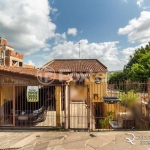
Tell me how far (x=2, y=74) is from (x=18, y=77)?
0.85m

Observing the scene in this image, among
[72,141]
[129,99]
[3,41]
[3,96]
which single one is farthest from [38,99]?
[3,41]

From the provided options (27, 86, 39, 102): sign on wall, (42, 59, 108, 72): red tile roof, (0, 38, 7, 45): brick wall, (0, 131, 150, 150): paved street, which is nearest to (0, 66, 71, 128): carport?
(27, 86, 39, 102): sign on wall

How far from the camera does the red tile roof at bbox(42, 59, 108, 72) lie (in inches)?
875

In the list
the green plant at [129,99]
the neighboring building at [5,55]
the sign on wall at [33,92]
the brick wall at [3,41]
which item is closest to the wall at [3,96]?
the sign on wall at [33,92]

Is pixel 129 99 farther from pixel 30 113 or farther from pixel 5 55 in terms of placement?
pixel 5 55

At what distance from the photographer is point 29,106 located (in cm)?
1062

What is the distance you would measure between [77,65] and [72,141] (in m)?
18.6

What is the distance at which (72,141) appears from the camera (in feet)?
19.4

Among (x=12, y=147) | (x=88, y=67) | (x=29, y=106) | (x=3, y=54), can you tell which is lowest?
(x=12, y=147)

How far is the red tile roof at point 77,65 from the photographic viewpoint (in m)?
22.2

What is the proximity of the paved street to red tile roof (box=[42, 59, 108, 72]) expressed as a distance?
15.7 meters

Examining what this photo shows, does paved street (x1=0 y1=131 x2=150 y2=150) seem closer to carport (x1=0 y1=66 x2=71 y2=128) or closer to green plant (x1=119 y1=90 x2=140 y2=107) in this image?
carport (x1=0 y1=66 x2=71 y2=128)

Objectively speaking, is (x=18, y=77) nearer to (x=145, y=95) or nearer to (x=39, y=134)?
(x=39, y=134)

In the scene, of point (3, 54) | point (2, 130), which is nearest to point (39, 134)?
point (2, 130)
